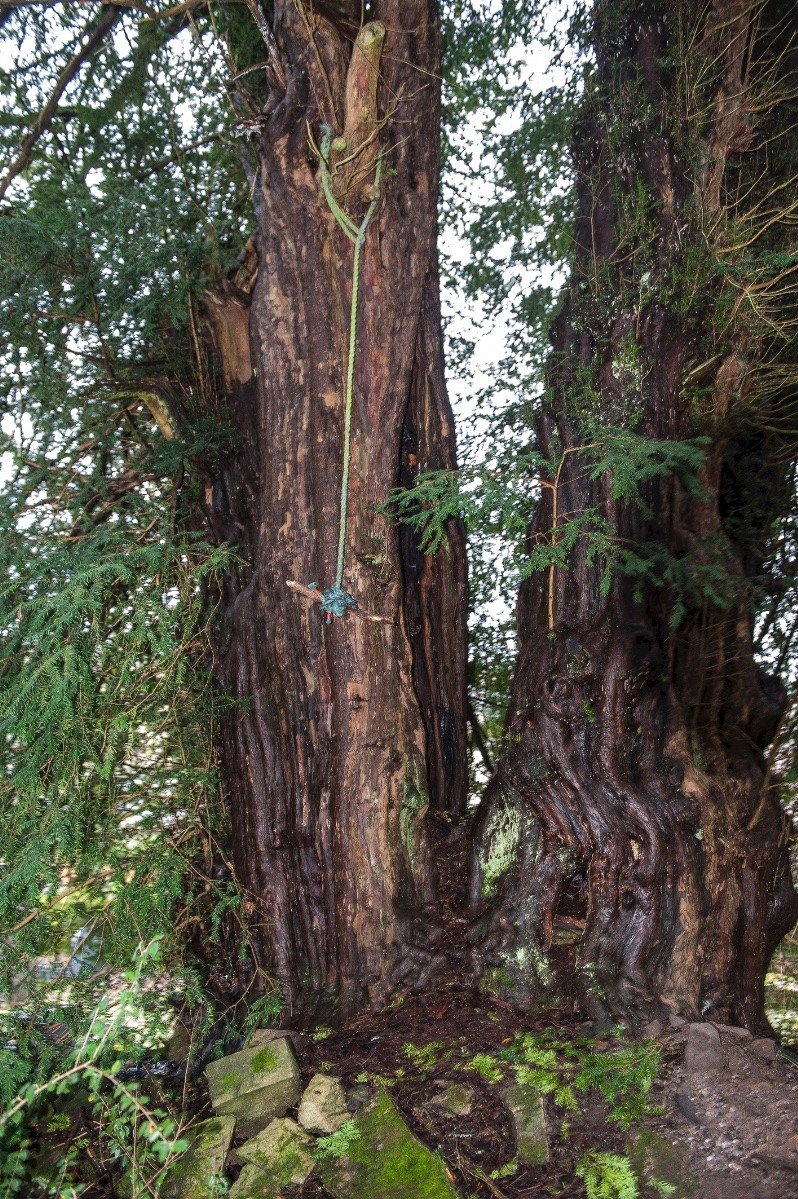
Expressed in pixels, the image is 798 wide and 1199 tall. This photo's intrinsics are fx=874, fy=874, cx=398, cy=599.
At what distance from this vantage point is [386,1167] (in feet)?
9.50

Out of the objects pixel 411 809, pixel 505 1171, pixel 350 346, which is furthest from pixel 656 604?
pixel 505 1171

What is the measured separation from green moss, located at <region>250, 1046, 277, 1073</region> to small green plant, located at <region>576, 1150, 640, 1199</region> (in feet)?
3.92

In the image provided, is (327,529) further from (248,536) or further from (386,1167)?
(386,1167)

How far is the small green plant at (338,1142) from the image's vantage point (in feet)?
9.86

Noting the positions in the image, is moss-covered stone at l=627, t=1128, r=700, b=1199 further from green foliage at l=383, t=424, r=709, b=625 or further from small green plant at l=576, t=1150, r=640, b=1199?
green foliage at l=383, t=424, r=709, b=625

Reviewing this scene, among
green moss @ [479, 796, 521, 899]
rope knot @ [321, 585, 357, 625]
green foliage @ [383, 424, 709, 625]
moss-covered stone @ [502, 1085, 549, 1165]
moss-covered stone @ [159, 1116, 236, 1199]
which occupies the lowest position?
moss-covered stone @ [159, 1116, 236, 1199]

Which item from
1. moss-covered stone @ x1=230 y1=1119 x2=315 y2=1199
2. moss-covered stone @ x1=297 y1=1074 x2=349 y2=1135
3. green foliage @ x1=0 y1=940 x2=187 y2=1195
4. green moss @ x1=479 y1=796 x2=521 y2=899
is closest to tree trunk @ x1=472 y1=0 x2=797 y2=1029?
green moss @ x1=479 y1=796 x2=521 y2=899

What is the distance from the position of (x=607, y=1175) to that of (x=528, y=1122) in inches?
12.5

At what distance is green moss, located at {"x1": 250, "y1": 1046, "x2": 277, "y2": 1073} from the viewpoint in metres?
3.36

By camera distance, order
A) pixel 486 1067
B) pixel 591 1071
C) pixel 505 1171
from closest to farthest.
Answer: pixel 505 1171 → pixel 591 1071 → pixel 486 1067

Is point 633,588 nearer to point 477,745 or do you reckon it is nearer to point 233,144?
point 477,745

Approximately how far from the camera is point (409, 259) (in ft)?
13.9

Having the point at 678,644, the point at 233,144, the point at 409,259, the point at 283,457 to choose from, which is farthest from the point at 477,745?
the point at 233,144

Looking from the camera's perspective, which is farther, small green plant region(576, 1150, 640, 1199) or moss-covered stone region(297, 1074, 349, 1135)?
moss-covered stone region(297, 1074, 349, 1135)
